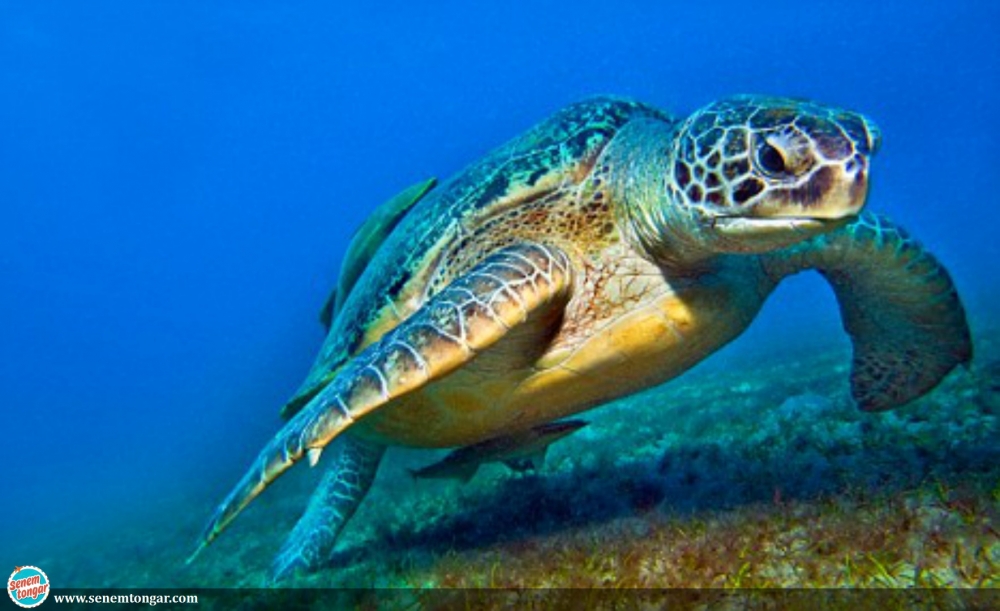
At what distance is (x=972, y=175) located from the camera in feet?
341

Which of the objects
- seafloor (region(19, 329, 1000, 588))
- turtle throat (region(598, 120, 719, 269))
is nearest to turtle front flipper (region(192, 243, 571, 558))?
turtle throat (region(598, 120, 719, 269))

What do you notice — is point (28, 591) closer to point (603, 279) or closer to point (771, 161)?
point (603, 279)

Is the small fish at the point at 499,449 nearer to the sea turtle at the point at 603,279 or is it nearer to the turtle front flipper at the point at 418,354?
the sea turtle at the point at 603,279

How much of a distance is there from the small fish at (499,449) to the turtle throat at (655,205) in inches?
72.9

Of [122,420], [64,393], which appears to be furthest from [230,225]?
[122,420]

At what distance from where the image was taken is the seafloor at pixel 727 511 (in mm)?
2625

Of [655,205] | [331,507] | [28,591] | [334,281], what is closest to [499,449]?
[331,507]

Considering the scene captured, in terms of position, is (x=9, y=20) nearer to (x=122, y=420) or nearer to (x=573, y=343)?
(x=122, y=420)

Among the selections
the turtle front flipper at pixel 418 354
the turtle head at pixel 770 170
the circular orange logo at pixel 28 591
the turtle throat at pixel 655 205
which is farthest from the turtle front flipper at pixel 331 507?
the circular orange logo at pixel 28 591

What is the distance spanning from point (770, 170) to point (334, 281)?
2578 inches

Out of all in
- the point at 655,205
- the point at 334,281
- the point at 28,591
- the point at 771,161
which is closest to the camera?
the point at 771,161

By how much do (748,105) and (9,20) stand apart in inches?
3398

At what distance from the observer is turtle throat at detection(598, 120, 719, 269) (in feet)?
9.93

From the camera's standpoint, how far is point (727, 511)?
134 inches
